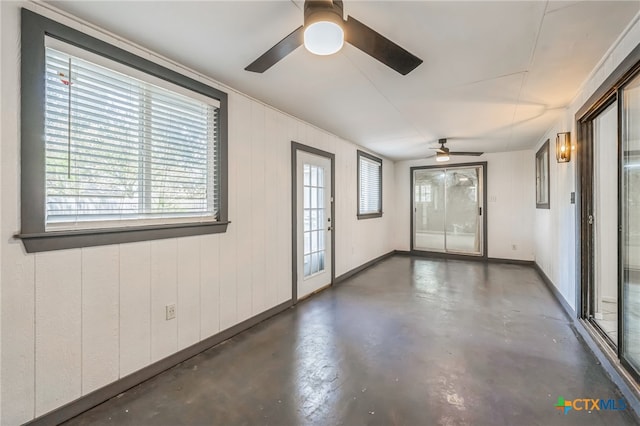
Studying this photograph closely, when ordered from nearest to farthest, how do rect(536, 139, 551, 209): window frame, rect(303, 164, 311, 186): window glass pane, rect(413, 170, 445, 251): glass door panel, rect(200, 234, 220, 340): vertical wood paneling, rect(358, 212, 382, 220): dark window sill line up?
rect(200, 234, 220, 340): vertical wood paneling < rect(303, 164, 311, 186): window glass pane < rect(536, 139, 551, 209): window frame < rect(358, 212, 382, 220): dark window sill < rect(413, 170, 445, 251): glass door panel

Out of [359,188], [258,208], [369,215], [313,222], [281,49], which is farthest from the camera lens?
[369,215]

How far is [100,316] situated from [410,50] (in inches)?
111

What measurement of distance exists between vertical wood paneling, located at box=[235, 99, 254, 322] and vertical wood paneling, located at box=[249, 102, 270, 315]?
0.03 m

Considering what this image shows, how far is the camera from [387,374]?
2.16m

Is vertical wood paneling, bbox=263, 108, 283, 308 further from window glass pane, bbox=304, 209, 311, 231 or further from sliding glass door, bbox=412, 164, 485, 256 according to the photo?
sliding glass door, bbox=412, 164, 485, 256

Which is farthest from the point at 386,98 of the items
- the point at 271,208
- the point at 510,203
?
the point at 510,203

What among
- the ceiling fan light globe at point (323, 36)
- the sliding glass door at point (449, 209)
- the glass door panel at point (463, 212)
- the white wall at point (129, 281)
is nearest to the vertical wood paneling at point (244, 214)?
the white wall at point (129, 281)

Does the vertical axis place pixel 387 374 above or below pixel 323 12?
below

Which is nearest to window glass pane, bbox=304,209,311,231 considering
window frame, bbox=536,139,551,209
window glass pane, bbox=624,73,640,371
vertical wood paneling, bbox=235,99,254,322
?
vertical wood paneling, bbox=235,99,254,322

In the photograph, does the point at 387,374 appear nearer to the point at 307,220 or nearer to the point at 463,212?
the point at 307,220

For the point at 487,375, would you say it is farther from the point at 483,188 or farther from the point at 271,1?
the point at 483,188

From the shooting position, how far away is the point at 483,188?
20.6ft

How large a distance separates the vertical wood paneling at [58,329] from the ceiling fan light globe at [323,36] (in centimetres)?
186

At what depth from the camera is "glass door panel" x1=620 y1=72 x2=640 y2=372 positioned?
1973 millimetres
